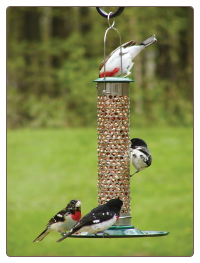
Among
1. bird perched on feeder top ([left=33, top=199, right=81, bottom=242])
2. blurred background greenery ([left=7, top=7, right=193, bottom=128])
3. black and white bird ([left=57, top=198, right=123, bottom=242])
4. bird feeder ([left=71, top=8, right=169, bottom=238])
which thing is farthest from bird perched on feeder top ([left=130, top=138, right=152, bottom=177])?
blurred background greenery ([left=7, top=7, right=193, bottom=128])

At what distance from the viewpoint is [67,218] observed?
6.63 meters

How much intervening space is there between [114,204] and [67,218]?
2.62ft

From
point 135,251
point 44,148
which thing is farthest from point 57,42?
point 135,251

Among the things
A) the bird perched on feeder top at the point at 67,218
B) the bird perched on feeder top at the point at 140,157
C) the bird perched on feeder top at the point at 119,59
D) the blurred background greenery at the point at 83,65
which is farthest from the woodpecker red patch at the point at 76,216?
the blurred background greenery at the point at 83,65

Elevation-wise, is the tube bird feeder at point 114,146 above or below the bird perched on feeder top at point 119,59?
below

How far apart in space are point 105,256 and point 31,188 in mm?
4352

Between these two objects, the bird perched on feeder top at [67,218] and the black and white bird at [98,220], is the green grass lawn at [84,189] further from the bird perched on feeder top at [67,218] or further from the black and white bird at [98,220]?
the black and white bird at [98,220]

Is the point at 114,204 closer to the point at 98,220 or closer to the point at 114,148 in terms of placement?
the point at 98,220

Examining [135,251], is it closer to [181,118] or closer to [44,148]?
[44,148]

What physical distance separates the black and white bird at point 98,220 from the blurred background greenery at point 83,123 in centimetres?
804

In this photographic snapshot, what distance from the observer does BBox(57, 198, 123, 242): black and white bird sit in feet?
19.0

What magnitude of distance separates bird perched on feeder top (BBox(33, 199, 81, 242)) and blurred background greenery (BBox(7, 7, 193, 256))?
7.25m

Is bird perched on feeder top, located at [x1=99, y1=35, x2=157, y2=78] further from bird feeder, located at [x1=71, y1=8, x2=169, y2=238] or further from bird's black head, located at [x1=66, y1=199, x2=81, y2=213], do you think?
bird's black head, located at [x1=66, y1=199, x2=81, y2=213]

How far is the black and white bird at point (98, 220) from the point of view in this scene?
5805 millimetres
